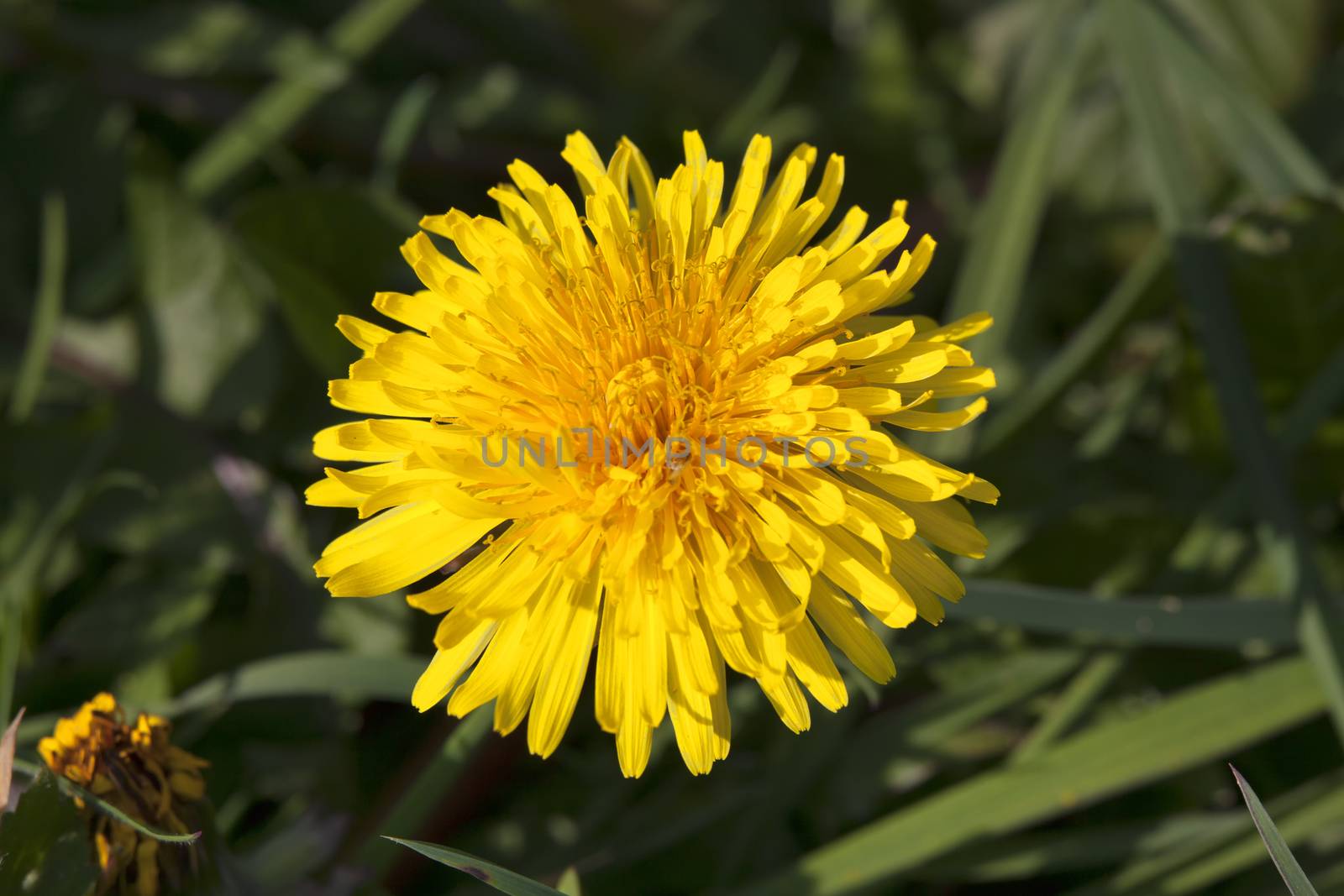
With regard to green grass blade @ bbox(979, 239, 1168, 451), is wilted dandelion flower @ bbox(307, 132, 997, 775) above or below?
above

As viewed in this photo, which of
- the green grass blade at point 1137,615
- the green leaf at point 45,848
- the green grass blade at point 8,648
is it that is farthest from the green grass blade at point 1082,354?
the green grass blade at point 8,648

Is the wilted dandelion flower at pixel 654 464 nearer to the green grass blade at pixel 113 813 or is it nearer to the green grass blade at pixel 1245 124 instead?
the green grass blade at pixel 113 813

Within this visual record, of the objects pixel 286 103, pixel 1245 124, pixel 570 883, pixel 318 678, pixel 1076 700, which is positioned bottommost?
pixel 1076 700

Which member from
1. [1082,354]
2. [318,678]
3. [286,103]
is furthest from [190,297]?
[1082,354]

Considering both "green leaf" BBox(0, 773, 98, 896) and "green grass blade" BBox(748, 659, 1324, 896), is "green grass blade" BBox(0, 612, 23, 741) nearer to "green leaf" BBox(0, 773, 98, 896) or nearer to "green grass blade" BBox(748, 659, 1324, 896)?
"green leaf" BBox(0, 773, 98, 896)

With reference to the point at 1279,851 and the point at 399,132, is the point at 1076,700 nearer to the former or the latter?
the point at 1279,851

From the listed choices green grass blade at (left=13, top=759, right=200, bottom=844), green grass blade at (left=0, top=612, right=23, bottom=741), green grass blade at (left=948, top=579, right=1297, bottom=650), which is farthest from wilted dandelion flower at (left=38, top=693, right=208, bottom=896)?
green grass blade at (left=948, top=579, right=1297, bottom=650)

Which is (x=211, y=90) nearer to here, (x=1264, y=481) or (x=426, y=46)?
(x=426, y=46)
